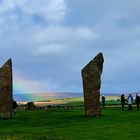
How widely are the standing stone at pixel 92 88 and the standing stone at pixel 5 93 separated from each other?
7.77 meters

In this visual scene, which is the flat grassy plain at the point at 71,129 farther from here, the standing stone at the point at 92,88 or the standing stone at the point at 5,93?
the standing stone at the point at 5,93

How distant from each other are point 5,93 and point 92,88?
8966mm

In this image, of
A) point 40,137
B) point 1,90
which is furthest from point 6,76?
point 40,137

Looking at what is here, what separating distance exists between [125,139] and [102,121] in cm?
1348

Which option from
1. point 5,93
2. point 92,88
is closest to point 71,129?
point 92,88

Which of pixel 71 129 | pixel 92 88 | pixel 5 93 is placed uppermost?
pixel 92 88

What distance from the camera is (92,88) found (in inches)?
2104

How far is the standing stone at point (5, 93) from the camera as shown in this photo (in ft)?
180

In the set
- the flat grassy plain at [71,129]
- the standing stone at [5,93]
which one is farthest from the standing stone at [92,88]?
the standing stone at [5,93]

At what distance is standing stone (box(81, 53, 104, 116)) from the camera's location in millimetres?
53375

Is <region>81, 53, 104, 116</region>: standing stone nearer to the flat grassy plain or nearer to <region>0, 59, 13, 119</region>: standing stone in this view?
the flat grassy plain

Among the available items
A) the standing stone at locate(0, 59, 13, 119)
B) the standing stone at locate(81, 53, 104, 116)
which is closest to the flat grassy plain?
the standing stone at locate(81, 53, 104, 116)

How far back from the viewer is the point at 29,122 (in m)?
48.1

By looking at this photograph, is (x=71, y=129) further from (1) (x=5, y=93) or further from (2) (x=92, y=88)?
(1) (x=5, y=93)
